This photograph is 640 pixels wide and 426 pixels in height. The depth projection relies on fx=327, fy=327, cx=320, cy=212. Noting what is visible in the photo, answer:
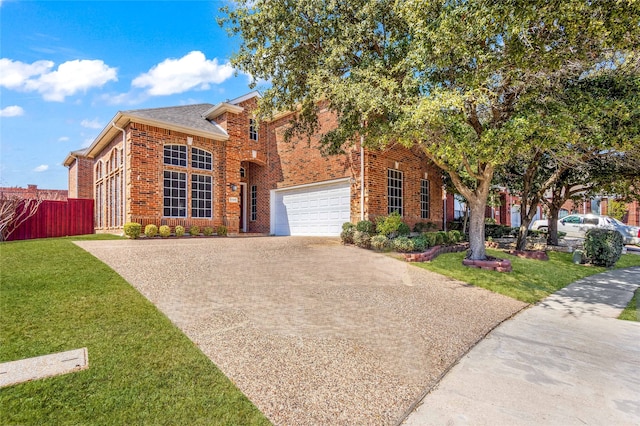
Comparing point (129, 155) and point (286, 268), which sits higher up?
point (129, 155)

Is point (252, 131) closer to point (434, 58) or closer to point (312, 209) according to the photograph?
point (312, 209)

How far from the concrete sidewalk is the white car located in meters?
16.6

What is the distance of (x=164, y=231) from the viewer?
12641 millimetres

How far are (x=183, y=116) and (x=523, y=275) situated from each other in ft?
48.6

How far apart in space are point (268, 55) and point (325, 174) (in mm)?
6036

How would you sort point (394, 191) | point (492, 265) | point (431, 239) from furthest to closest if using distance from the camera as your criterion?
point (394, 191), point (431, 239), point (492, 265)

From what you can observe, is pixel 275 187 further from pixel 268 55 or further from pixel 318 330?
pixel 318 330

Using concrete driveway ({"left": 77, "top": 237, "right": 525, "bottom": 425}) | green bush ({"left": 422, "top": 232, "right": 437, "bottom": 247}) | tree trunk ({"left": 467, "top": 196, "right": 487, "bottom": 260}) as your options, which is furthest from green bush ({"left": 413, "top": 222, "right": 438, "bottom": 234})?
concrete driveway ({"left": 77, "top": 237, "right": 525, "bottom": 425})

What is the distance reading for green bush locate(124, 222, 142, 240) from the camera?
11805mm

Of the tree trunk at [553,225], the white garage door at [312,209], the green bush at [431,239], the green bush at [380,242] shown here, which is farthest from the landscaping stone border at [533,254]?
the white garage door at [312,209]

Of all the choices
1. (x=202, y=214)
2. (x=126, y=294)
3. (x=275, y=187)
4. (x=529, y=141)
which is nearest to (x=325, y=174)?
(x=275, y=187)

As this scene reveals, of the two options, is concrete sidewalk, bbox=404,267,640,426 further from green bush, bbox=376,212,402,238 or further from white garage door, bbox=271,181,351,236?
white garage door, bbox=271,181,351,236

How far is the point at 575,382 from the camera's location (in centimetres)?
350

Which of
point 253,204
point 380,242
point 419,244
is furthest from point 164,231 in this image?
point 419,244
